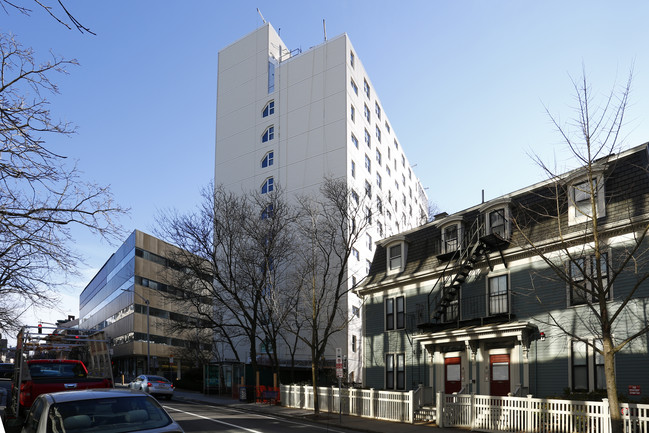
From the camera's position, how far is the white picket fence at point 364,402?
22.1 m

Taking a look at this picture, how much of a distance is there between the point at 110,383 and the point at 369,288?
1636 cm

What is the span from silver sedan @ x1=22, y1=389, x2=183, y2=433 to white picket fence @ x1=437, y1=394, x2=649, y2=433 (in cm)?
1251

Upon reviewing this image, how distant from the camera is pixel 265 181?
54.8 meters

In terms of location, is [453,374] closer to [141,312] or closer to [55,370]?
[55,370]

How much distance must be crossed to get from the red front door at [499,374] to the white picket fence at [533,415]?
257 centimetres

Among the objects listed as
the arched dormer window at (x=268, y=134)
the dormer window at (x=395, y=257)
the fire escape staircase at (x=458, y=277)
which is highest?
the arched dormer window at (x=268, y=134)

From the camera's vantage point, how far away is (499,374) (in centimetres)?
2222

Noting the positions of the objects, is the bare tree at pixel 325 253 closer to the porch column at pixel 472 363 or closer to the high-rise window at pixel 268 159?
the porch column at pixel 472 363

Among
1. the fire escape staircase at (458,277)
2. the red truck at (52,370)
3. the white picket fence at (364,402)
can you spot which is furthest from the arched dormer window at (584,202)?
the red truck at (52,370)

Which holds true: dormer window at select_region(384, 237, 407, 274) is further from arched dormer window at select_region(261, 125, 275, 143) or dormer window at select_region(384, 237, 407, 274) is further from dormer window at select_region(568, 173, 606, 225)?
arched dormer window at select_region(261, 125, 275, 143)

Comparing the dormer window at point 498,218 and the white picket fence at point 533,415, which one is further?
the dormer window at point 498,218

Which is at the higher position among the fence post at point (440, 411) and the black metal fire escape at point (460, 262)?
the black metal fire escape at point (460, 262)

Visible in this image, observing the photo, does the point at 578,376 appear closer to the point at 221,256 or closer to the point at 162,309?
the point at 221,256

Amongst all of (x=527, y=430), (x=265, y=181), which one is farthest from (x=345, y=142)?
(x=527, y=430)
